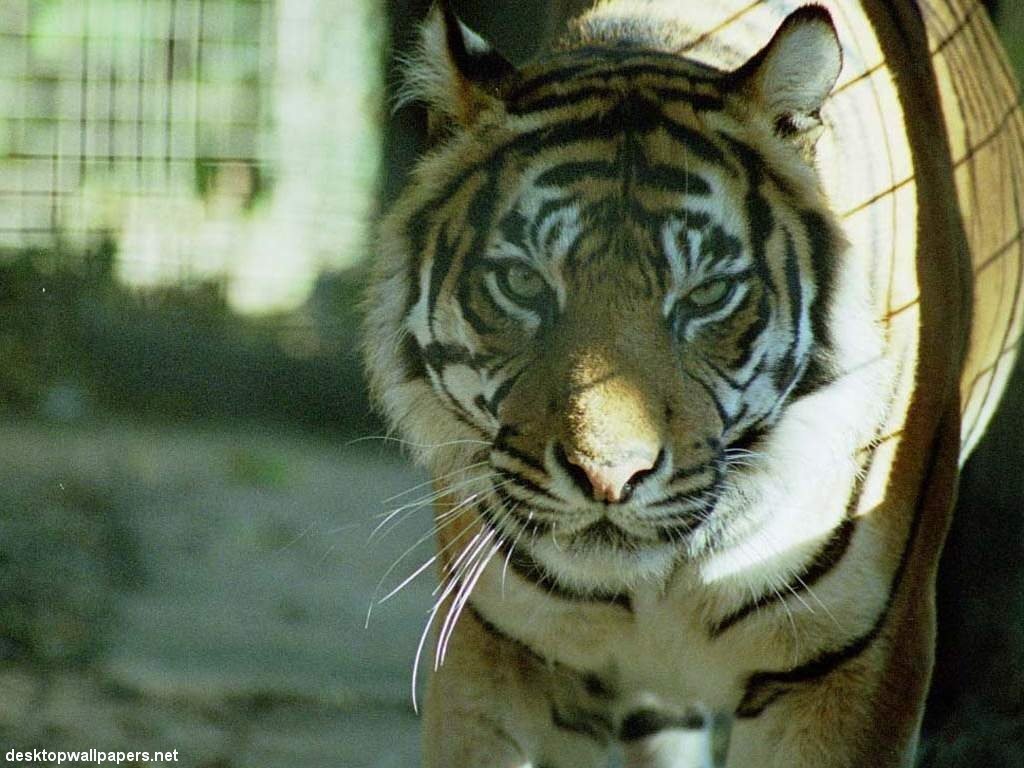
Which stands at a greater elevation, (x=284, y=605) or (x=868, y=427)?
(x=868, y=427)

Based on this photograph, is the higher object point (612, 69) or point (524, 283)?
point (612, 69)

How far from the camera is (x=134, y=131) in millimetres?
3594

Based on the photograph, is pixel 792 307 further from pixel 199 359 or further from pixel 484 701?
pixel 199 359

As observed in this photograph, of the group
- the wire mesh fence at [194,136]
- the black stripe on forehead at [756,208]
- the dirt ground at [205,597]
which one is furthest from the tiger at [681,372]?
the wire mesh fence at [194,136]

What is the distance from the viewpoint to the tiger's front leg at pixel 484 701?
178cm

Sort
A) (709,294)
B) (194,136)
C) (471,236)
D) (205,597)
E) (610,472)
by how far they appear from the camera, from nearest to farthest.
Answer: (610,472), (709,294), (471,236), (205,597), (194,136)

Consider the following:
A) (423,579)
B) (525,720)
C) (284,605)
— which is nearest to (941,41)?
(525,720)

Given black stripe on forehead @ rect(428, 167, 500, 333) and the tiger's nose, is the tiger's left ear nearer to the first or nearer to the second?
black stripe on forehead @ rect(428, 167, 500, 333)

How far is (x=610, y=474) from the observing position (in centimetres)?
145

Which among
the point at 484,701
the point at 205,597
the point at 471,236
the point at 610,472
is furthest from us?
the point at 205,597

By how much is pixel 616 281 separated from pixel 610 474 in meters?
0.22

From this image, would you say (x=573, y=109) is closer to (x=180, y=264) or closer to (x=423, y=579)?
(x=423, y=579)

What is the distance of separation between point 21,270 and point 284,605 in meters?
1.13

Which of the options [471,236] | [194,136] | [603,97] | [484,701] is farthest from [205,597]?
[603,97]
